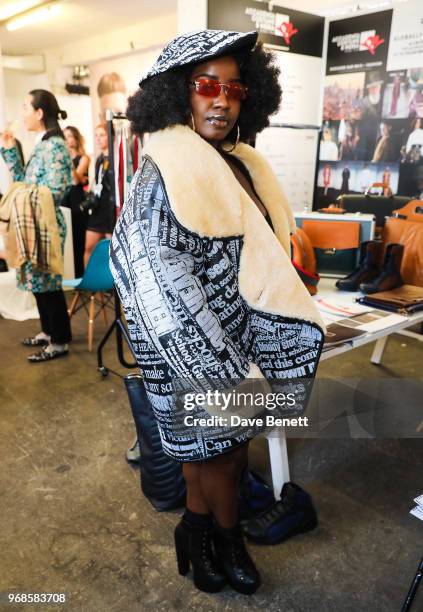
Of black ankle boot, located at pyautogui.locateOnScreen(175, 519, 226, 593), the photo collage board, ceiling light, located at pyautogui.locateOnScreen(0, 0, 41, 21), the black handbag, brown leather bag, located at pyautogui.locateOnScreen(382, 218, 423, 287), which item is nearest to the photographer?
black ankle boot, located at pyautogui.locateOnScreen(175, 519, 226, 593)

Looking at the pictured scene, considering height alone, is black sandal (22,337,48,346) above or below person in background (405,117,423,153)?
below

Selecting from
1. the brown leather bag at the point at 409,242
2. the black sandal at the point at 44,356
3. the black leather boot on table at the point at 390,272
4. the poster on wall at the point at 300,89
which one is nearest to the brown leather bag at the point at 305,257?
the black leather boot on table at the point at 390,272

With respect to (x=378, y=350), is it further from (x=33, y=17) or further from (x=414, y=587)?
(x=33, y=17)

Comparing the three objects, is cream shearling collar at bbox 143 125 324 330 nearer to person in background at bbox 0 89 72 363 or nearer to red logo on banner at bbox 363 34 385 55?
person in background at bbox 0 89 72 363

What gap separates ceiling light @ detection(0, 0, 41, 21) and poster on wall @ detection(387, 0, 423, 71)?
473cm

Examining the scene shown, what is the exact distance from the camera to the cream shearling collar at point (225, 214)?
106 cm

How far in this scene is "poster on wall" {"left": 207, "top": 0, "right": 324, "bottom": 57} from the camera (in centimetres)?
351

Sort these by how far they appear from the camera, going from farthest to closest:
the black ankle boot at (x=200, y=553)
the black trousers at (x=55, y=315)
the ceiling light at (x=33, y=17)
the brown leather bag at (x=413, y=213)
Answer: the ceiling light at (x=33, y=17), the black trousers at (x=55, y=315), the brown leather bag at (x=413, y=213), the black ankle boot at (x=200, y=553)

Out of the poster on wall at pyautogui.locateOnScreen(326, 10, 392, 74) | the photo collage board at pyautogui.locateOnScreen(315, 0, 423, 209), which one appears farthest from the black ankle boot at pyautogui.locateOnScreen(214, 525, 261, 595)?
the poster on wall at pyautogui.locateOnScreen(326, 10, 392, 74)

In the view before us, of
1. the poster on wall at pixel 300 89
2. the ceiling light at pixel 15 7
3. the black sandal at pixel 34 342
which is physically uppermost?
the ceiling light at pixel 15 7

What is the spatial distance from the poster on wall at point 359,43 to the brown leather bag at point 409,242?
2.18 meters

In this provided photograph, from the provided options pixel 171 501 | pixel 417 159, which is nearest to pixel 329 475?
pixel 171 501

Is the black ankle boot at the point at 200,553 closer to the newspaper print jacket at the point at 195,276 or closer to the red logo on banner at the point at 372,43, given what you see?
the newspaper print jacket at the point at 195,276

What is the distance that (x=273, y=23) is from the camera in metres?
3.91
